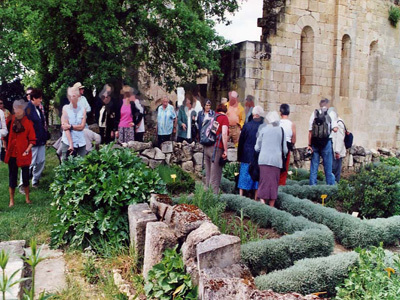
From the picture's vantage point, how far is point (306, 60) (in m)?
13.7

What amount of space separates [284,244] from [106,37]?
7271mm

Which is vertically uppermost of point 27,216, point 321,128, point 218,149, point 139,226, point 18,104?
point 18,104

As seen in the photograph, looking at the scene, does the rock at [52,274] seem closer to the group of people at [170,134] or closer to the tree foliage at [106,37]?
the group of people at [170,134]

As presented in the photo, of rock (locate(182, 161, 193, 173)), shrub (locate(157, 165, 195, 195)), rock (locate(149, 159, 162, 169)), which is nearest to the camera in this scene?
shrub (locate(157, 165, 195, 195))

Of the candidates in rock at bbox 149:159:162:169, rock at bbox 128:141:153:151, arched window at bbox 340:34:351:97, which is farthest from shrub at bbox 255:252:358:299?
arched window at bbox 340:34:351:97

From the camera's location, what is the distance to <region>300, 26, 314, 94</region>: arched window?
13594mm

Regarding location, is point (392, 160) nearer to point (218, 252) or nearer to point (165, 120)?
point (165, 120)

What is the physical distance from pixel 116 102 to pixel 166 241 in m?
6.68

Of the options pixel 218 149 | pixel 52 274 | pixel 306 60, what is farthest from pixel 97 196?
pixel 306 60

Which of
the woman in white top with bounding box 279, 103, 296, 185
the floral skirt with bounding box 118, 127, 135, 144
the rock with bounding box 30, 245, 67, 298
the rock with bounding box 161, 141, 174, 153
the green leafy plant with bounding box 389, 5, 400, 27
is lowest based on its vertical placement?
the rock with bounding box 30, 245, 67, 298

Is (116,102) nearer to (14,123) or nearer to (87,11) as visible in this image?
(87,11)

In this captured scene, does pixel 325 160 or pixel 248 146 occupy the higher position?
pixel 248 146

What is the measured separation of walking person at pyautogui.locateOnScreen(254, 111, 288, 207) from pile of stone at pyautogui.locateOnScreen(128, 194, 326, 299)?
84.6 inches

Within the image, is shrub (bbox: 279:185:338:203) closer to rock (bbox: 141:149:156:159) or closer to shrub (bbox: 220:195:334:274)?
shrub (bbox: 220:195:334:274)
